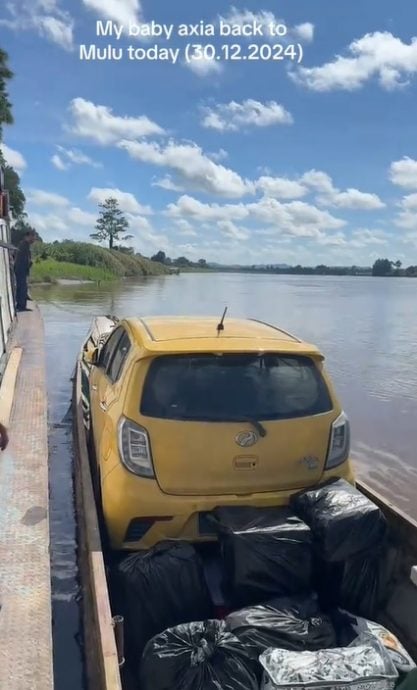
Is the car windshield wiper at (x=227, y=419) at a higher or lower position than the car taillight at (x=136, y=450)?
higher

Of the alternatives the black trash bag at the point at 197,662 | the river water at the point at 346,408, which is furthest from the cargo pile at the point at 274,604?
the river water at the point at 346,408

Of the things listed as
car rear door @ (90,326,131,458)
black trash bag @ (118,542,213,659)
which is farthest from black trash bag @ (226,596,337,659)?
car rear door @ (90,326,131,458)

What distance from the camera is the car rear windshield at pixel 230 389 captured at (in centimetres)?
381

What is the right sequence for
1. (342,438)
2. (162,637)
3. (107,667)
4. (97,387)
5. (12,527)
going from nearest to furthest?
(107,667) → (162,637) → (12,527) → (342,438) → (97,387)

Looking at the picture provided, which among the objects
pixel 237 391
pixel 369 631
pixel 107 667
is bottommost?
pixel 369 631

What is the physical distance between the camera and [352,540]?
11.3 feet

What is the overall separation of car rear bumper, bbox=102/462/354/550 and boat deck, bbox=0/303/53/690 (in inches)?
17.7

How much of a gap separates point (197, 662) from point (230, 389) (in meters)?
1.65

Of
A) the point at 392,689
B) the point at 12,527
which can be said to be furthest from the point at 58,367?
the point at 392,689

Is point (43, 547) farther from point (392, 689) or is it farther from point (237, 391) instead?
point (392, 689)

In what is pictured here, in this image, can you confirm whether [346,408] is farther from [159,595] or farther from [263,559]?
[159,595]

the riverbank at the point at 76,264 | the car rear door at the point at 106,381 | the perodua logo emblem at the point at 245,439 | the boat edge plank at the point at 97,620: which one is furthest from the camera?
the riverbank at the point at 76,264

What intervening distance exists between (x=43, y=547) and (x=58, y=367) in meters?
9.25

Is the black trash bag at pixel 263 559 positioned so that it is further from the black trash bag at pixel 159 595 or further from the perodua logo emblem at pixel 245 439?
the perodua logo emblem at pixel 245 439
